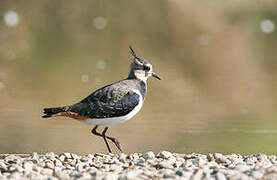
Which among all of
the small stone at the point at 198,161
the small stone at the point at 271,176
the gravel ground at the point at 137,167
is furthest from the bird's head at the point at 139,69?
the small stone at the point at 271,176

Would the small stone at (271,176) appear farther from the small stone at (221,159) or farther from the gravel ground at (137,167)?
the small stone at (221,159)

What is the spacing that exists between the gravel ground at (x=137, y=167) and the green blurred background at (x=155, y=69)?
1212 millimetres

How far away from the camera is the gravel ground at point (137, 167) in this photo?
17.2 feet

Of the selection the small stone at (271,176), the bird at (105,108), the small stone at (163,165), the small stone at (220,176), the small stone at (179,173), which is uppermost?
the bird at (105,108)

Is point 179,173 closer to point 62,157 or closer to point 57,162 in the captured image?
point 57,162

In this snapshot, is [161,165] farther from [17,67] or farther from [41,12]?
[41,12]

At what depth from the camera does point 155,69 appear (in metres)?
15.4

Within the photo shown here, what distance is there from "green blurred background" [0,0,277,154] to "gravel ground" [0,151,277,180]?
1.21 meters

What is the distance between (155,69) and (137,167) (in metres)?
9.67

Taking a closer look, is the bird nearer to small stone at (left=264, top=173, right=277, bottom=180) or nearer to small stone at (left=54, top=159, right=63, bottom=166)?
small stone at (left=54, top=159, right=63, bottom=166)

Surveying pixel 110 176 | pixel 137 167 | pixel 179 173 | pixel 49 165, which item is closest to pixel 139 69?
pixel 137 167

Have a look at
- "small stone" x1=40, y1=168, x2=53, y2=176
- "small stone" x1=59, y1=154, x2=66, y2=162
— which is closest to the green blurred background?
"small stone" x1=59, y1=154, x2=66, y2=162

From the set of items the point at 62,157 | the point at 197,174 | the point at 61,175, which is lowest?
the point at 197,174

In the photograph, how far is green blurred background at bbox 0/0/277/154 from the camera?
852 cm
